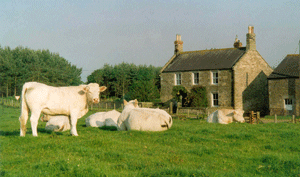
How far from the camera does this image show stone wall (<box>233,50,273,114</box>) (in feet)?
128

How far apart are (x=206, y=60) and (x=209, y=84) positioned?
392 cm

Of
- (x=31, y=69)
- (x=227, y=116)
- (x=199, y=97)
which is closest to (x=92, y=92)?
(x=227, y=116)

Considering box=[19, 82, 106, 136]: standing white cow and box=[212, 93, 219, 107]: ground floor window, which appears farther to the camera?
box=[212, 93, 219, 107]: ground floor window

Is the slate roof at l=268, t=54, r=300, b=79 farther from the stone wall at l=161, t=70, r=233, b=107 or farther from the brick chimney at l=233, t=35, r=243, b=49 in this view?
the brick chimney at l=233, t=35, r=243, b=49

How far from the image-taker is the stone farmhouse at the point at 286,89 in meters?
34.9

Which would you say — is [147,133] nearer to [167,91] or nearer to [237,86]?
[237,86]

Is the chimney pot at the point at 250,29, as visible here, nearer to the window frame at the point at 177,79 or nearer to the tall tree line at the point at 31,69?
the window frame at the point at 177,79

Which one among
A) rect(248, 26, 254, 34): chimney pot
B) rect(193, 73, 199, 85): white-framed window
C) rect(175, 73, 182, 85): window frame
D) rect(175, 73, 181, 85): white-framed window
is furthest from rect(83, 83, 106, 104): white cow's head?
rect(248, 26, 254, 34): chimney pot

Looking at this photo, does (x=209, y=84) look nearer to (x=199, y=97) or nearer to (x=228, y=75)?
(x=199, y=97)

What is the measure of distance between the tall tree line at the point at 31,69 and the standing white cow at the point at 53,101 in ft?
142

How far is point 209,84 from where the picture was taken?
40875 millimetres

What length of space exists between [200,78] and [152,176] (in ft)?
119

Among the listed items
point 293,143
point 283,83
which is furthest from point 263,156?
point 283,83

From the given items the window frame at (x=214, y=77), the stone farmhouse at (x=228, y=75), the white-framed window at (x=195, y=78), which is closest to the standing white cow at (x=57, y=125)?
the stone farmhouse at (x=228, y=75)
